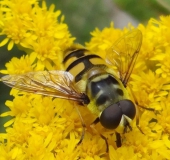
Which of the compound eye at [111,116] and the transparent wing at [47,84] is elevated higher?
the compound eye at [111,116]

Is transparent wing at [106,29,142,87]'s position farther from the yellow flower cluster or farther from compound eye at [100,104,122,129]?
compound eye at [100,104,122,129]

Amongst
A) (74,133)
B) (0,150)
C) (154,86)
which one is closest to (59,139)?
A: (74,133)

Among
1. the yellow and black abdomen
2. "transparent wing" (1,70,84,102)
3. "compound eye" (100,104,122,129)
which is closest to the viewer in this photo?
"compound eye" (100,104,122,129)

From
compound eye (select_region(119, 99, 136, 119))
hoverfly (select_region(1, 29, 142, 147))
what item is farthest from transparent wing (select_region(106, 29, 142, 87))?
compound eye (select_region(119, 99, 136, 119))

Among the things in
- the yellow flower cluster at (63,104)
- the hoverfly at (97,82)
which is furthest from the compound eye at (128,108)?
the yellow flower cluster at (63,104)

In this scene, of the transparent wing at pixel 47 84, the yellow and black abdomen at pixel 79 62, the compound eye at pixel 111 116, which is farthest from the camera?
the yellow and black abdomen at pixel 79 62

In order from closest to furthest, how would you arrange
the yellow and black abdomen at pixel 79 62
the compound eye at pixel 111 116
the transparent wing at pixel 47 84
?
the compound eye at pixel 111 116 < the transparent wing at pixel 47 84 < the yellow and black abdomen at pixel 79 62

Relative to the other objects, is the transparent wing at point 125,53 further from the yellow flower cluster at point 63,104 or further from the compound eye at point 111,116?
the compound eye at point 111,116
